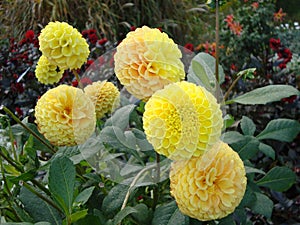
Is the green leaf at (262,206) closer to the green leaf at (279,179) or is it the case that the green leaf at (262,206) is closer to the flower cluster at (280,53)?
the green leaf at (279,179)

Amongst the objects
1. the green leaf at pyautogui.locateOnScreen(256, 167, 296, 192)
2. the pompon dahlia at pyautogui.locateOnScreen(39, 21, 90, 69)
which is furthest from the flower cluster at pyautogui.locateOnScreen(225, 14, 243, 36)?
the pompon dahlia at pyautogui.locateOnScreen(39, 21, 90, 69)

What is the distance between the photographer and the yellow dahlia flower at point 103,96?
79 cm

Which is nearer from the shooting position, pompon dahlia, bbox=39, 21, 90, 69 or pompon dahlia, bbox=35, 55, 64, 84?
pompon dahlia, bbox=39, 21, 90, 69

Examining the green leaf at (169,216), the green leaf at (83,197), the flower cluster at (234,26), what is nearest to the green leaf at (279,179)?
the green leaf at (169,216)

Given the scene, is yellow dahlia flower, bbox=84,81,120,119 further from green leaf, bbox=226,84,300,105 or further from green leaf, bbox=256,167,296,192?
green leaf, bbox=256,167,296,192

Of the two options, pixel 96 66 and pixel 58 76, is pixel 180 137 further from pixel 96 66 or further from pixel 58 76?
pixel 58 76

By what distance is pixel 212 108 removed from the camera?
2.04 ft

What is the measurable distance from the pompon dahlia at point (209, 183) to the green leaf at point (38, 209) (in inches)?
8.4

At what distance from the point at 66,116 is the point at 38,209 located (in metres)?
0.16

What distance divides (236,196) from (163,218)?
14 centimetres

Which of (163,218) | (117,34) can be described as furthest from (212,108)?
(117,34)

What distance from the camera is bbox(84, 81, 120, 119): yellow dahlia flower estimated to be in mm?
790

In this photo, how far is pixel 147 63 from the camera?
0.67 meters

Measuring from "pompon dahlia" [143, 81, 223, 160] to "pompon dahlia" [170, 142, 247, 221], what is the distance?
0.04 meters
